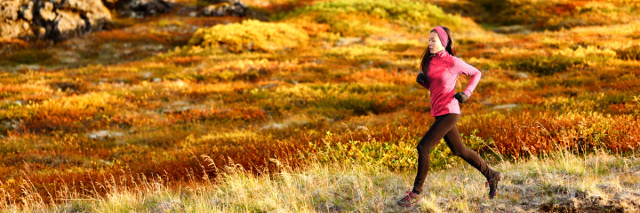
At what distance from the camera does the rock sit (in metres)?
32.6

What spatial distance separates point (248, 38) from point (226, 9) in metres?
11.4

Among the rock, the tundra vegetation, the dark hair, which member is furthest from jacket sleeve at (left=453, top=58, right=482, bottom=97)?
the rock

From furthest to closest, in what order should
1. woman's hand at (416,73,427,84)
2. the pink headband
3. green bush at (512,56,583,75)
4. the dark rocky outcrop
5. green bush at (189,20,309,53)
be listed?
the dark rocky outcrop
green bush at (189,20,309,53)
green bush at (512,56,583,75)
woman's hand at (416,73,427,84)
the pink headband

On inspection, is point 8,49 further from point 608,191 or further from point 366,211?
point 608,191

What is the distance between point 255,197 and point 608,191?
12.8ft

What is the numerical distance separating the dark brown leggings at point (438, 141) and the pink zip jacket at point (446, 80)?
96mm

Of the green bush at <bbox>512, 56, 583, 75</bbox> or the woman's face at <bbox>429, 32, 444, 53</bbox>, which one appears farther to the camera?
the green bush at <bbox>512, 56, 583, 75</bbox>

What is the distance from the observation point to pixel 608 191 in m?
3.93

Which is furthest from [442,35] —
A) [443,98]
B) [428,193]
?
[428,193]

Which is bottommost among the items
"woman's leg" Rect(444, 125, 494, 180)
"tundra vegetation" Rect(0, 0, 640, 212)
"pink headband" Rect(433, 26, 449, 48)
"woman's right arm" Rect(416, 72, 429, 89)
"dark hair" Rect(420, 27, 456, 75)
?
"tundra vegetation" Rect(0, 0, 640, 212)

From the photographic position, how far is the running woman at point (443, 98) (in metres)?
3.84

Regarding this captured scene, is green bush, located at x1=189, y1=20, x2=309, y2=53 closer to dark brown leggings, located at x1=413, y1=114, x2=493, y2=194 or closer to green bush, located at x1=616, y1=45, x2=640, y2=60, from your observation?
green bush, located at x1=616, y1=45, x2=640, y2=60

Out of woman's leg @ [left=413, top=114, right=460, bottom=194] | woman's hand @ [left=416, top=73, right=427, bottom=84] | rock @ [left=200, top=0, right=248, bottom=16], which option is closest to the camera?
woman's leg @ [left=413, top=114, right=460, bottom=194]

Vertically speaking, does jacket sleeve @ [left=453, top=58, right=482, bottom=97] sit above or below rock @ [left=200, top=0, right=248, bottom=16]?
above
